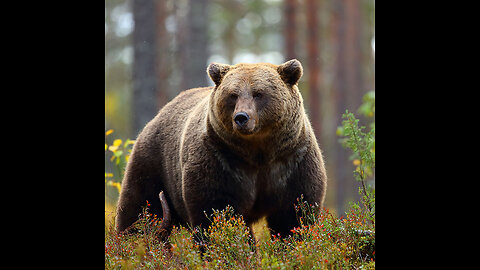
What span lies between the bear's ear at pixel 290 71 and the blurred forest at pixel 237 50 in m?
3.93

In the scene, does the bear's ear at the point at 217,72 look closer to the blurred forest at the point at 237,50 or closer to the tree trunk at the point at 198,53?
the blurred forest at the point at 237,50

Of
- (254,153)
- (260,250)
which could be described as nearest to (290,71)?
(254,153)

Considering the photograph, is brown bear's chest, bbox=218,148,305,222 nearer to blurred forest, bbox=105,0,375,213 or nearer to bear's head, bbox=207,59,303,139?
bear's head, bbox=207,59,303,139

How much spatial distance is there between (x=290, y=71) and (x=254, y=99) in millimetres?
638

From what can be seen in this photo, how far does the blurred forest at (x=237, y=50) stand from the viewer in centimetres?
1311

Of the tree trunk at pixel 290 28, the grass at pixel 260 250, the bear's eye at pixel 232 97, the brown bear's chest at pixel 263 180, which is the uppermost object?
the tree trunk at pixel 290 28

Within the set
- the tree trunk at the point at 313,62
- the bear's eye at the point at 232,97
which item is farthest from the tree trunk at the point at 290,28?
the bear's eye at the point at 232,97

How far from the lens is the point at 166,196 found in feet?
20.5

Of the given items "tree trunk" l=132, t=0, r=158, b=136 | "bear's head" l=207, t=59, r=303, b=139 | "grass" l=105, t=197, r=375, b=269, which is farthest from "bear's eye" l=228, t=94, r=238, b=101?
"tree trunk" l=132, t=0, r=158, b=136

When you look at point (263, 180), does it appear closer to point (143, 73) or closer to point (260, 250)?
point (260, 250)

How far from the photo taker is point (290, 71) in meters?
5.39
